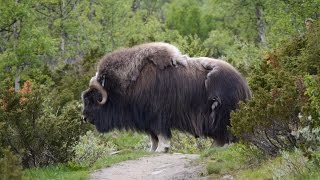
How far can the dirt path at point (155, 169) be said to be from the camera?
7512 millimetres

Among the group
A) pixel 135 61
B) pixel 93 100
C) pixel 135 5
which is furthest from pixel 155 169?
pixel 135 5

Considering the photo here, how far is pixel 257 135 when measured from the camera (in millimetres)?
6805

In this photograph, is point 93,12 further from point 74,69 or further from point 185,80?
point 185,80

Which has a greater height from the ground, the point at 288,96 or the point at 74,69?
the point at 288,96

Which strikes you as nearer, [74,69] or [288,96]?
[288,96]

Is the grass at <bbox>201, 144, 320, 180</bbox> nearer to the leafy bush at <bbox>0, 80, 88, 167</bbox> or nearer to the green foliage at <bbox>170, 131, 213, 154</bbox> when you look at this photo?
the leafy bush at <bbox>0, 80, 88, 167</bbox>

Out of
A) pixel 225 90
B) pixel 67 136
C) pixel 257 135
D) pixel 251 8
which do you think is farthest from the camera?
pixel 251 8

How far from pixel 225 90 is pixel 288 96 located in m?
3.10

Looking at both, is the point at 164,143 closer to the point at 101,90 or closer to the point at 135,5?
the point at 101,90

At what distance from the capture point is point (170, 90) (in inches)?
384

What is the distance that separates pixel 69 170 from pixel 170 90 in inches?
80.9

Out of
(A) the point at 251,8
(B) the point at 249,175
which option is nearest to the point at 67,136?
(B) the point at 249,175

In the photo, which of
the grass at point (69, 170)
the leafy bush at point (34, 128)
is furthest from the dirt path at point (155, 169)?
the leafy bush at point (34, 128)

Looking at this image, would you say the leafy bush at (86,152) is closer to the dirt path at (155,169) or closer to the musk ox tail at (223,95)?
the dirt path at (155,169)
